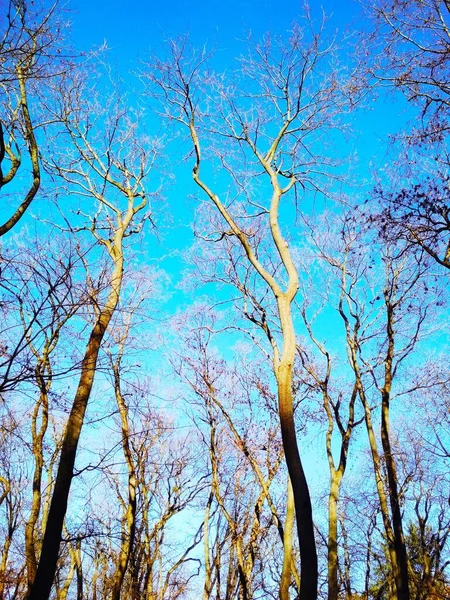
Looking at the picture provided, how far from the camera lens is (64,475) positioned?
607 centimetres

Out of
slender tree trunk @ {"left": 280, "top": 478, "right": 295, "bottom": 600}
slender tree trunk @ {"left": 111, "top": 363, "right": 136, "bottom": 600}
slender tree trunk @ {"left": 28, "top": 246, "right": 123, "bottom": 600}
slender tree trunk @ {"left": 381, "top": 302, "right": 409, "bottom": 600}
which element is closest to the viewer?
slender tree trunk @ {"left": 28, "top": 246, "right": 123, "bottom": 600}

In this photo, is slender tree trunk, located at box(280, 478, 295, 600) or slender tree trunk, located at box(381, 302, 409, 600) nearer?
slender tree trunk, located at box(381, 302, 409, 600)

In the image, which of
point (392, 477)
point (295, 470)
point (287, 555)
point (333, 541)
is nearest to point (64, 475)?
point (295, 470)

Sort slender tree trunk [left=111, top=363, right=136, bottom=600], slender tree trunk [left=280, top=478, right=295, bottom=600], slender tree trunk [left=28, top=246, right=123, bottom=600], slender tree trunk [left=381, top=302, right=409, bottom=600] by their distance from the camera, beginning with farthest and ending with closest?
slender tree trunk [left=111, top=363, right=136, bottom=600], slender tree trunk [left=280, top=478, right=295, bottom=600], slender tree trunk [left=381, top=302, right=409, bottom=600], slender tree trunk [left=28, top=246, right=123, bottom=600]

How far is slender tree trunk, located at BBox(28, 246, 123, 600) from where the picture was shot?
5.39 metres

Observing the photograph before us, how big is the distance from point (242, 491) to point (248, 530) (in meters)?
1.63

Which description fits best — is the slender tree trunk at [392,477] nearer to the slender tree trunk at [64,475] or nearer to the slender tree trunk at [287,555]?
the slender tree trunk at [287,555]

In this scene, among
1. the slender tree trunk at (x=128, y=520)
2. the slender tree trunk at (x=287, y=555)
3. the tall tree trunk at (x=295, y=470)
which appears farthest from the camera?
the slender tree trunk at (x=128, y=520)

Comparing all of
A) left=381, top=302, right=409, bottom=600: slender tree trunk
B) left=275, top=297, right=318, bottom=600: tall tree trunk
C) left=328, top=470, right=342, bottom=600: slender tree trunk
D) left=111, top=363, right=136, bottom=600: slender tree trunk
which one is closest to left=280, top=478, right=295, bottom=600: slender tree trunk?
left=328, top=470, right=342, bottom=600: slender tree trunk

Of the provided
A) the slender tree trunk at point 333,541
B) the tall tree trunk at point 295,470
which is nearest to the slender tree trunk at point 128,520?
the slender tree trunk at point 333,541

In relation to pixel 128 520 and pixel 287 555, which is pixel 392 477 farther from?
pixel 128 520

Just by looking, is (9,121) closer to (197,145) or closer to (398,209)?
(197,145)

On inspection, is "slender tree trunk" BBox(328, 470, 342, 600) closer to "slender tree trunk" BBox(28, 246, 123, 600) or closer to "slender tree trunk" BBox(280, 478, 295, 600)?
"slender tree trunk" BBox(280, 478, 295, 600)

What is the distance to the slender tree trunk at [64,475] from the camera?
539 centimetres
